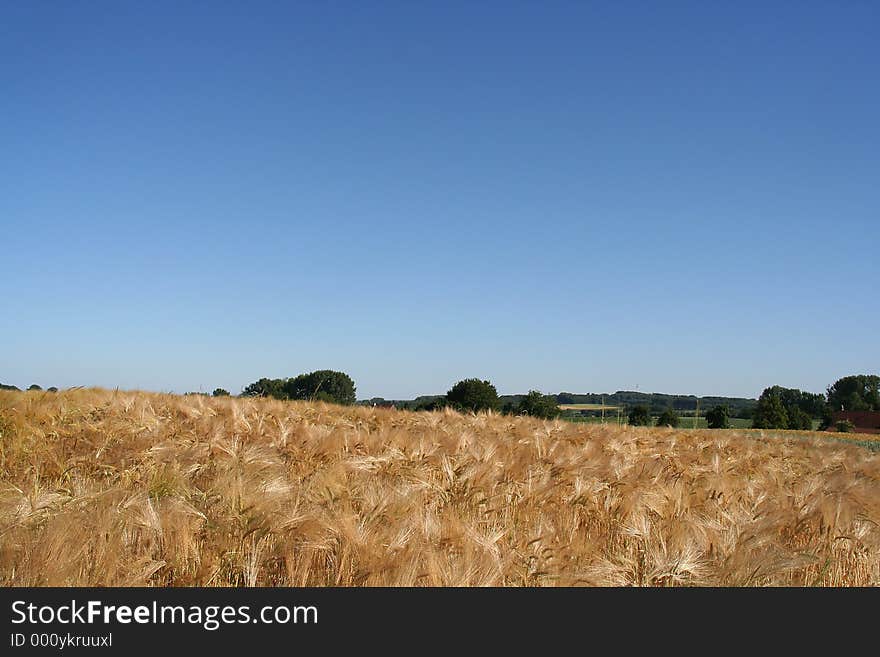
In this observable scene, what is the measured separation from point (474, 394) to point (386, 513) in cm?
2711

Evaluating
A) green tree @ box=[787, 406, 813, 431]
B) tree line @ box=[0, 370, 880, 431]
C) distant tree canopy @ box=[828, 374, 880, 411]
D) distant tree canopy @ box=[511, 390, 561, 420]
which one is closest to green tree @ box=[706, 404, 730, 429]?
tree line @ box=[0, 370, 880, 431]

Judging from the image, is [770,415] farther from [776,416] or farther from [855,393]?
[855,393]

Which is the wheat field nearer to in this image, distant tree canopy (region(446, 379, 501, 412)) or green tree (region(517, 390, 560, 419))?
green tree (region(517, 390, 560, 419))

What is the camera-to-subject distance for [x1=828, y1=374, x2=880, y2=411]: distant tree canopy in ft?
276

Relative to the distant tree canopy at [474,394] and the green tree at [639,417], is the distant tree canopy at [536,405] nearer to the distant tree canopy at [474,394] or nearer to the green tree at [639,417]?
the distant tree canopy at [474,394]

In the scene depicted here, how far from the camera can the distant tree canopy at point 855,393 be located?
8425 centimetres

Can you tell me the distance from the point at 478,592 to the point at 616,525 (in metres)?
1.80

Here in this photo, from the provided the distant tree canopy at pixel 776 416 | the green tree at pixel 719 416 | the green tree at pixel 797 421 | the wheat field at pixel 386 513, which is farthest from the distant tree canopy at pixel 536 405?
the green tree at pixel 797 421

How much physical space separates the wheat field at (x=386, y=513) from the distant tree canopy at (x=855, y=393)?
315ft

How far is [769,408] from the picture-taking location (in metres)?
40.7

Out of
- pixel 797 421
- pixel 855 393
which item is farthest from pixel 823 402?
pixel 797 421

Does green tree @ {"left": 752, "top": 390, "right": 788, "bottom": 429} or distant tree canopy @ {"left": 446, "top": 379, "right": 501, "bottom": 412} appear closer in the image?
distant tree canopy @ {"left": 446, "top": 379, "right": 501, "bottom": 412}

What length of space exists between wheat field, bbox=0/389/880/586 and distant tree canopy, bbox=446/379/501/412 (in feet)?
75.2

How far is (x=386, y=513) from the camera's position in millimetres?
3160
